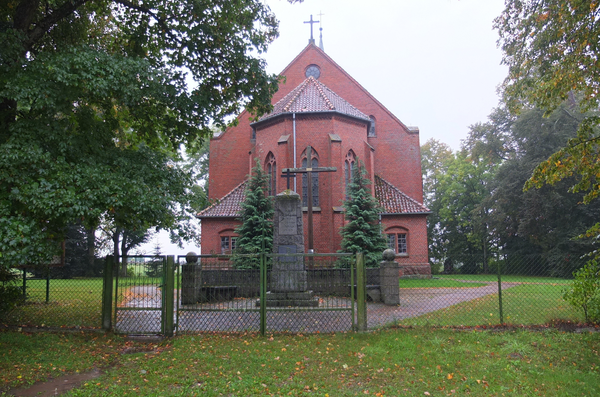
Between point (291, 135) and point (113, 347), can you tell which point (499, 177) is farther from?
point (113, 347)

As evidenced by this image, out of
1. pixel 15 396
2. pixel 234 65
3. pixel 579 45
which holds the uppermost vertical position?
pixel 234 65

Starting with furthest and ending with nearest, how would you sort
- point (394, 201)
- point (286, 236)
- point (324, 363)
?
point (394, 201), point (286, 236), point (324, 363)

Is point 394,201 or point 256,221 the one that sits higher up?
point 394,201

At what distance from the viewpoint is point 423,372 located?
5.89 metres

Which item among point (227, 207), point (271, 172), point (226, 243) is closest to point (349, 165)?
point (271, 172)

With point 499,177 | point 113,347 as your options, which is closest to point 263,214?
point 113,347

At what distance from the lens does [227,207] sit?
24344 millimetres

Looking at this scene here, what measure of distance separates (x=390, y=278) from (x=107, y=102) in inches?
333

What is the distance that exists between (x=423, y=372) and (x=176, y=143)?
848 centimetres

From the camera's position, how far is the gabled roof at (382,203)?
23859 millimetres

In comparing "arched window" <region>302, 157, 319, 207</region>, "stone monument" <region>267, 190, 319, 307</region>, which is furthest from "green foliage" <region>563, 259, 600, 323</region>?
"arched window" <region>302, 157, 319, 207</region>

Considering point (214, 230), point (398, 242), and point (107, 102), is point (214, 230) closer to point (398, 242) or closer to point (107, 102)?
point (398, 242)

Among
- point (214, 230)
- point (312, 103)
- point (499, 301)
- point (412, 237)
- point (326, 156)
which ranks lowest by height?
point (499, 301)

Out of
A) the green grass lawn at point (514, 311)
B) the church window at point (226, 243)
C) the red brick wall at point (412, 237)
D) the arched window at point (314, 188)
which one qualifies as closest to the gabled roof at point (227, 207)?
the church window at point (226, 243)
